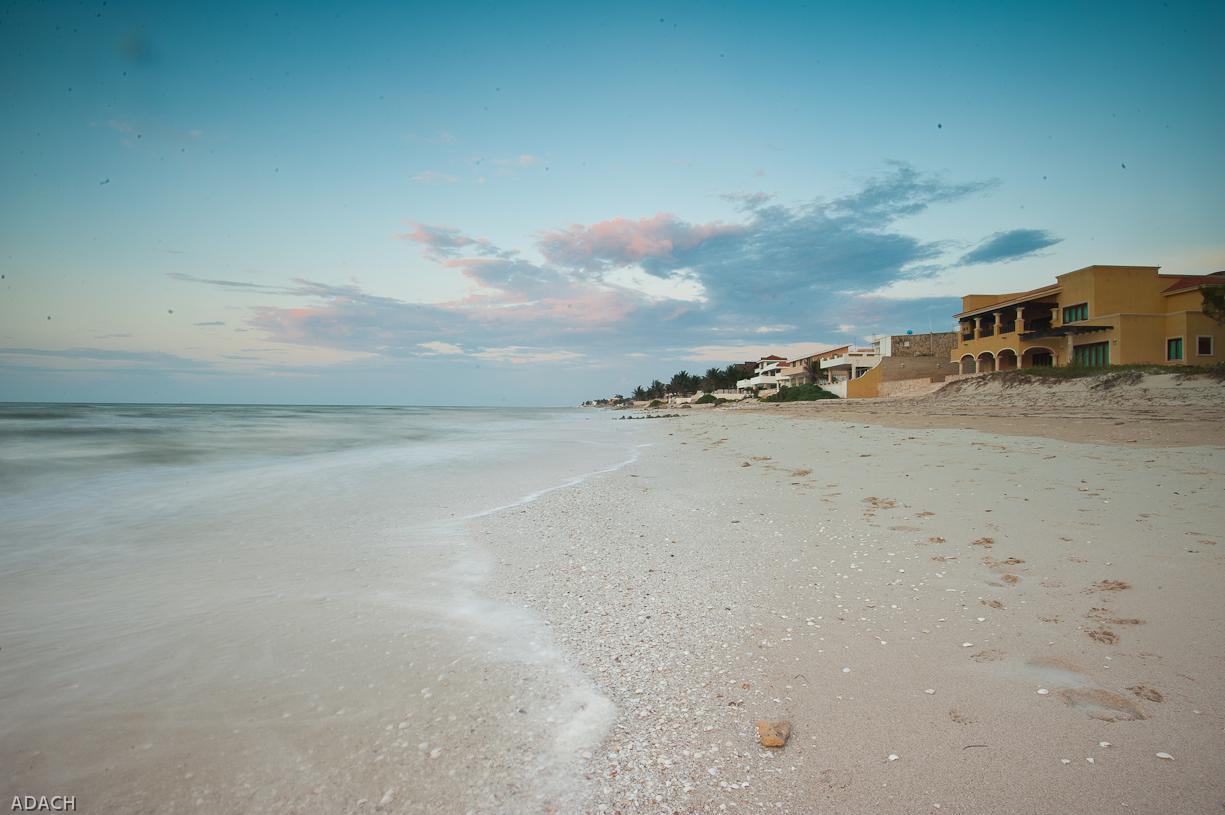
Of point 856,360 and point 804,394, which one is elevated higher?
point 856,360

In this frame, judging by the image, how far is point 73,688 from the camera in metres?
2.74

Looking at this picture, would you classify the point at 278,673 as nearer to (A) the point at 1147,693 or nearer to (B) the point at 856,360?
(A) the point at 1147,693

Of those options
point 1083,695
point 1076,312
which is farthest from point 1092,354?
point 1083,695

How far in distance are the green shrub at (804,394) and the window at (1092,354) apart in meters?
15.3

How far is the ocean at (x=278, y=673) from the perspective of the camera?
2023 mm

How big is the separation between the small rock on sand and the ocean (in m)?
0.66

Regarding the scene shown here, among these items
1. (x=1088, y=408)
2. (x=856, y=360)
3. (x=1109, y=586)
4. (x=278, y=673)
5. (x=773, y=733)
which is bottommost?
(x=278, y=673)

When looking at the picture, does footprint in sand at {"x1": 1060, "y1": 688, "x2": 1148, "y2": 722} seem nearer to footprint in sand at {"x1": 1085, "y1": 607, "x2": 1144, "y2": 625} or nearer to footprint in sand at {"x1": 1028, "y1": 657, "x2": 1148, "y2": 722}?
footprint in sand at {"x1": 1028, "y1": 657, "x2": 1148, "y2": 722}

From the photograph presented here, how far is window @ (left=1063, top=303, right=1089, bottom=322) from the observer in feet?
97.0

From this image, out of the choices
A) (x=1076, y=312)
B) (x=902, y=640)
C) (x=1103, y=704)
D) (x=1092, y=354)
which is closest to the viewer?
(x=1103, y=704)

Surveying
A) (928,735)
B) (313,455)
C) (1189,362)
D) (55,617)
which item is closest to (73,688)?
(55,617)

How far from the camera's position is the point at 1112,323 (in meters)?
27.8

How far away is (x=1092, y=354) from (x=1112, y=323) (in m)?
2.19

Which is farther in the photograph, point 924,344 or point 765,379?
point 765,379
